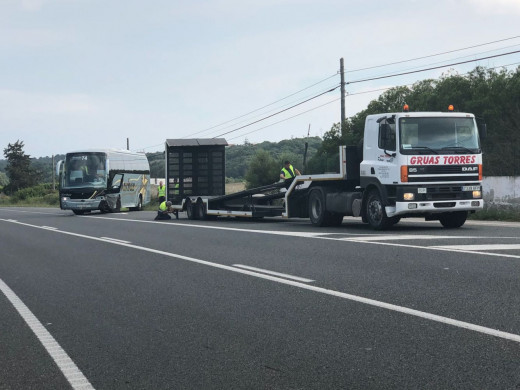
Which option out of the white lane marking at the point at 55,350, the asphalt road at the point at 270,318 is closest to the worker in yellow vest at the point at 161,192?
the asphalt road at the point at 270,318

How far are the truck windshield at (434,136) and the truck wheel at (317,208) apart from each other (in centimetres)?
369

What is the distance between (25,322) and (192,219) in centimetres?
Answer: 1935

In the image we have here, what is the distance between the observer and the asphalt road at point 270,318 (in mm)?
4984

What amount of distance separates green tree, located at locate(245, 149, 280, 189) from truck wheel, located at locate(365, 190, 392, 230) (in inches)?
2418

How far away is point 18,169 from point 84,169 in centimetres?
9982

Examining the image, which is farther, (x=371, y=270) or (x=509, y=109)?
(x=509, y=109)

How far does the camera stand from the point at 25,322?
7281 millimetres

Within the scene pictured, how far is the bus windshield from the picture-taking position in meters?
38.0

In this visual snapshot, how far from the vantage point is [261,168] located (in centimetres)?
8525

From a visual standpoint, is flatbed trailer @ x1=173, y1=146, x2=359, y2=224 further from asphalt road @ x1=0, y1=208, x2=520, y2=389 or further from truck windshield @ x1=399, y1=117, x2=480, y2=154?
asphalt road @ x1=0, y1=208, x2=520, y2=389

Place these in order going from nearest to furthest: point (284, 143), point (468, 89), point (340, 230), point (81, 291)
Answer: point (81, 291) < point (340, 230) < point (468, 89) < point (284, 143)

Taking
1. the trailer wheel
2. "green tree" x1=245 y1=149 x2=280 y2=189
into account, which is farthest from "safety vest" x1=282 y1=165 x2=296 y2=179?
"green tree" x1=245 y1=149 x2=280 y2=189

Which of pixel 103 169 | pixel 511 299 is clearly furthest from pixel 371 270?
pixel 103 169

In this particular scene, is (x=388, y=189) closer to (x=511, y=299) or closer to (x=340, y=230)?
(x=340, y=230)
